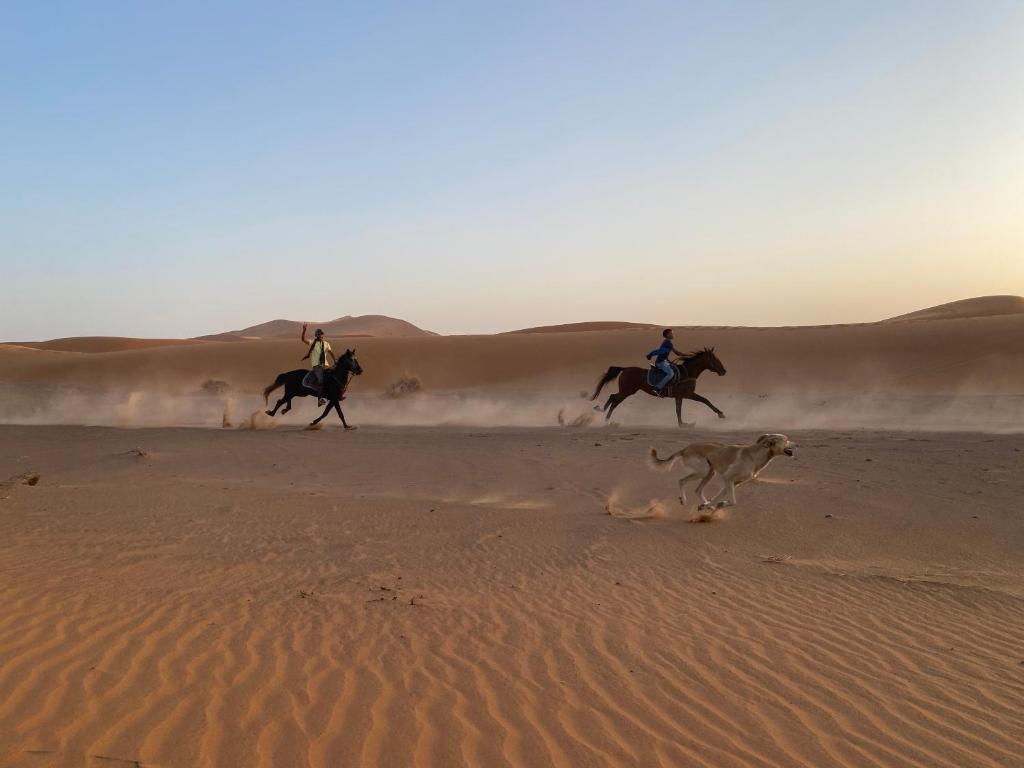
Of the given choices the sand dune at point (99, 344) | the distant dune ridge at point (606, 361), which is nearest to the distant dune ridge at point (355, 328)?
the sand dune at point (99, 344)

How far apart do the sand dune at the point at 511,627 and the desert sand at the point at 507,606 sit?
27 mm

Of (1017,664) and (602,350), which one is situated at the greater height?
(602,350)

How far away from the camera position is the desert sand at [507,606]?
439 cm

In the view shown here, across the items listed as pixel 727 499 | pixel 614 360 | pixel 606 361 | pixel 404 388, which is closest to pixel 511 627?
pixel 727 499

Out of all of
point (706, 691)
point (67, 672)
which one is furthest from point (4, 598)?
point (706, 691)

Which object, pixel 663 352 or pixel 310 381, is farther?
pixel 310 381

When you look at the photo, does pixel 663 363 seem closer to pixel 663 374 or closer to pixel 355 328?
pixel 663 374

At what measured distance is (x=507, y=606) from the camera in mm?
6887

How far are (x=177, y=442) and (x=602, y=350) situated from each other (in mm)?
35650

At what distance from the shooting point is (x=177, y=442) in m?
19.9

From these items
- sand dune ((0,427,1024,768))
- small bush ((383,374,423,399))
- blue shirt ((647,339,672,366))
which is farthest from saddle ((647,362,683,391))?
small bush ((383,374,423,399))

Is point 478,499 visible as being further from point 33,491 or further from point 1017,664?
point 1017,664

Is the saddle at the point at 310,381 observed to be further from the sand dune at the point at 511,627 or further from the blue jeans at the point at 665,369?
the sand dune at the point at 511,627

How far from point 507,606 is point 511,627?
1.98 ft
